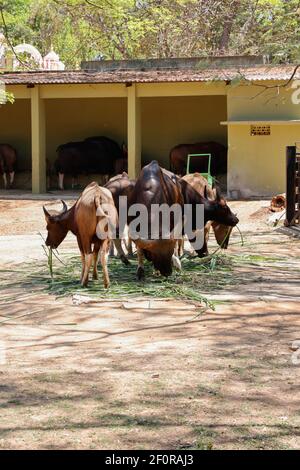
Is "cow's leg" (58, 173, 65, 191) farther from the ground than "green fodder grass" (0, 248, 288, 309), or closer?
farther from the ground

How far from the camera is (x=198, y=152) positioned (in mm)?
23828

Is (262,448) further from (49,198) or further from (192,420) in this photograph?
(49,198)

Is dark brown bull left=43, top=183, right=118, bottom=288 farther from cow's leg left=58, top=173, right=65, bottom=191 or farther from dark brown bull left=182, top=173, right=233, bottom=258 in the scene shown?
cow's leg left=58, top=173, right=65, bottom=191

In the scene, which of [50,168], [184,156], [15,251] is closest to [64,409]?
[15,251]

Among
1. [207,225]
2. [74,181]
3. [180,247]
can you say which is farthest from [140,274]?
[74,181]

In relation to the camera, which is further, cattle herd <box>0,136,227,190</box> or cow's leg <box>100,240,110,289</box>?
cattle herd <box>0,136,227,190</box>

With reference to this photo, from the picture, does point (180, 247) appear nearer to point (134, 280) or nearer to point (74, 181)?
point (134, 280)

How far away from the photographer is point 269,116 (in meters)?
21.5

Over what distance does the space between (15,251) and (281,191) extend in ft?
31.7

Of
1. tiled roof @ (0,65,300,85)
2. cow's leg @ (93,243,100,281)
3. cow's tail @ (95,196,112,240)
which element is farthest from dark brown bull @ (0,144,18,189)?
cow's tail @ (95,196,112,240)

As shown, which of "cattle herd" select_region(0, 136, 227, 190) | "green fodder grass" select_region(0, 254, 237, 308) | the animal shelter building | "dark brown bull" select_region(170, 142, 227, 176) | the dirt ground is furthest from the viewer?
"cattle herd" select_region(0, 136, 227, 190)

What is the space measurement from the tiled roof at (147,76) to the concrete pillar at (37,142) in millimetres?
640

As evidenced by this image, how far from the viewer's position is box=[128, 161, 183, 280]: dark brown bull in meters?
9.61

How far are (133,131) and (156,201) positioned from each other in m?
12.7
